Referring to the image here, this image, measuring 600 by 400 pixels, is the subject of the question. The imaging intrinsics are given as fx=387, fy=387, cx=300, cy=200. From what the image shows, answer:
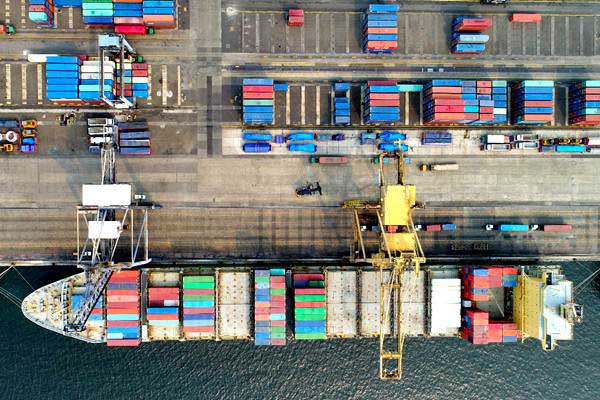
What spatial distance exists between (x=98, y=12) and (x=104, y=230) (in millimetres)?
36069

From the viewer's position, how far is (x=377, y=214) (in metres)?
64.5

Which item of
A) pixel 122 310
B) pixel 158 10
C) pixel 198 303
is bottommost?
pixel 122 310

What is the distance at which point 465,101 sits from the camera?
65.7 meters

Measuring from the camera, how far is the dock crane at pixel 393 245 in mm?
60250

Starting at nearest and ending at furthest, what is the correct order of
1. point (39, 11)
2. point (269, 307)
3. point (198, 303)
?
point (39, 11)
point (198, 303)
point (269, 307)

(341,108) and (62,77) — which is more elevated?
(62,77)

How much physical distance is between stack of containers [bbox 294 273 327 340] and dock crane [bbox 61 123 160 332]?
25.8m

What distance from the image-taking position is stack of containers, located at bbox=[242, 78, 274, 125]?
64.9 m

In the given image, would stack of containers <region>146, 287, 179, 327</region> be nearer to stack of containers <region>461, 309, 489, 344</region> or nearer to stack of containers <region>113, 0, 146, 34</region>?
stack of containers <region>113, 0, 146, 34</region>

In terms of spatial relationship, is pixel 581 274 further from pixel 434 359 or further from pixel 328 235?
pixel 328 235

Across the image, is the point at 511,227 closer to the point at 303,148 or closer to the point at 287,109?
the point at 303,148

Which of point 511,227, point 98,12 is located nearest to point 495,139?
point 511,227

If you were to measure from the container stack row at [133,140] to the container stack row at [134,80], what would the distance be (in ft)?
15.1

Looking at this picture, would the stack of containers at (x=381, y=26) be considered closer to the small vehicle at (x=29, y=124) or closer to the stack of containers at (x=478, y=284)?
the stack of containers at (x=478, y=284)
